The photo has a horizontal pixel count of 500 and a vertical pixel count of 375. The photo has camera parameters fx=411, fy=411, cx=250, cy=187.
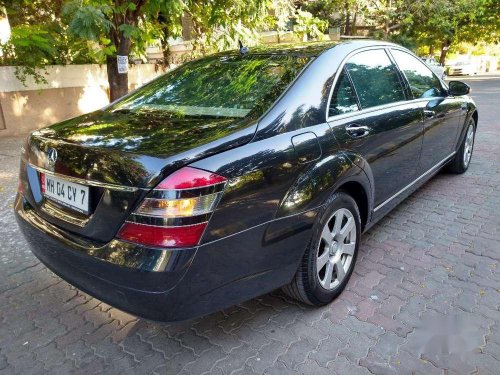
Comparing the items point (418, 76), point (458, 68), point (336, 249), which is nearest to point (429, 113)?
point (418, 76)

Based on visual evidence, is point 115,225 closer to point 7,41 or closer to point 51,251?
point 51,251

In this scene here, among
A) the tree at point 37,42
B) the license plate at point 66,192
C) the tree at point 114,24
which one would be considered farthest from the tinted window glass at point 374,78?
the tree at point 37,42

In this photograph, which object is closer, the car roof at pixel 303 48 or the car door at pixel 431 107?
the car roof at pixel 303 48

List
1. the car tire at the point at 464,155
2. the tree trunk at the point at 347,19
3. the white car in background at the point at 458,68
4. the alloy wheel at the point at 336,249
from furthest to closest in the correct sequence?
the white car in background at the point at 458,68 → the tree trunk at the point at 347,19 → the car tire at the point at 464,155 → the alloy wheel at the point at 336,249

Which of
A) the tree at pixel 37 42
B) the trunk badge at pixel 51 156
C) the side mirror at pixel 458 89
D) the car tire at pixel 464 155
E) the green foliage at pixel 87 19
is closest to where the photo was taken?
the trunk badge at pixel 51 156

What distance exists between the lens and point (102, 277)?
6.39ft

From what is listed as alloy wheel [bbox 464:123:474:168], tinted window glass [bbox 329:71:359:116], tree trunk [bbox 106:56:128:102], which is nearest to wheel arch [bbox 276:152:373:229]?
tinted window glass [bbox 329:71:359:116]

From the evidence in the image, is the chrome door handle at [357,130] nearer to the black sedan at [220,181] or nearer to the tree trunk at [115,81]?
the black sedan at [220,181]

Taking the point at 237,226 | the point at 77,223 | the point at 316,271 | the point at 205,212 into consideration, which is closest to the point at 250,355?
the point at 316,271

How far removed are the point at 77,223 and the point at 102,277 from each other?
319 millimetres

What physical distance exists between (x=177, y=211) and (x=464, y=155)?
458cm

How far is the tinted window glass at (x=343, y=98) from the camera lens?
8.61 feet

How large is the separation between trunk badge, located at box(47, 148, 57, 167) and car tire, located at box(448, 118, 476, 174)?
4500mm

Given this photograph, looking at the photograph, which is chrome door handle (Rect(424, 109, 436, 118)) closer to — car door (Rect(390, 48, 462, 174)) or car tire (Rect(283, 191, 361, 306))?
car door (Rect(390, 48, 462, 174))
